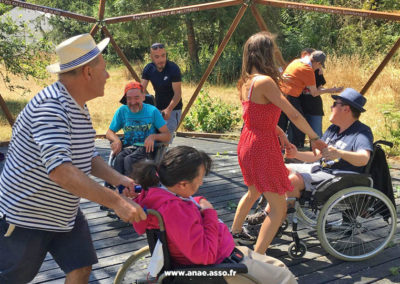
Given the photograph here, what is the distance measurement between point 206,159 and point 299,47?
1528cm

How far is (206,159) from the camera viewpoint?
2.35 meters

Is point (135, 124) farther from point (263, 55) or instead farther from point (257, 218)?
point (263, 55)

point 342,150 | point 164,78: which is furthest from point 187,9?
point 342,150

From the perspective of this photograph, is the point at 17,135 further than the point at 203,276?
No

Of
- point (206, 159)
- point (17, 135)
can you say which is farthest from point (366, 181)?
point (17, 135)

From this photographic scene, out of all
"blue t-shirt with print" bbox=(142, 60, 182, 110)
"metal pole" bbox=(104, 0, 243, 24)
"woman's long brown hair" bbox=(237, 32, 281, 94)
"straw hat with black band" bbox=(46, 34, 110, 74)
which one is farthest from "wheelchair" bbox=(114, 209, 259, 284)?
"metal pole" bbox=(104, 0, 243, 24)

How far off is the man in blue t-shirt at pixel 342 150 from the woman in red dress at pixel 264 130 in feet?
0.78

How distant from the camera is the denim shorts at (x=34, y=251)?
214 cm

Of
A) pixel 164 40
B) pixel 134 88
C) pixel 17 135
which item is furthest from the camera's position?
pixel 164 40

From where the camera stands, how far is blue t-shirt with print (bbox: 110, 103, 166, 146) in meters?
4.49

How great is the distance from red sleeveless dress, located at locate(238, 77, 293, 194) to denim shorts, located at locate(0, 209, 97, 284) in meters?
1.32

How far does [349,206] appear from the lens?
3.45 metres

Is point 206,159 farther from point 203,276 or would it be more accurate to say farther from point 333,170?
point 333,170

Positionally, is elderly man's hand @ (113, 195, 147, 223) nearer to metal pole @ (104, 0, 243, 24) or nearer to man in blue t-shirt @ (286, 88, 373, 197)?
man in blue t-shirt @ (286, 88, 373, 197)
